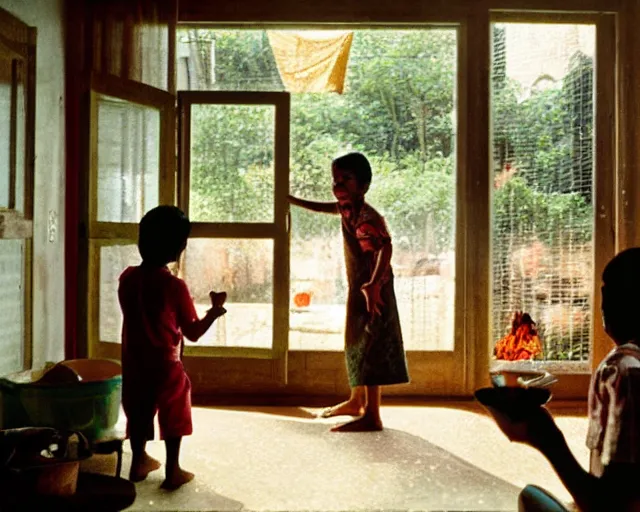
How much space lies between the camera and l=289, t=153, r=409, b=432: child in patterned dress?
4.50 m

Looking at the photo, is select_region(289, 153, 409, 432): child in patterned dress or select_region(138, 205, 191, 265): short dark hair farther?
select_region(289, 153, 409, 432): child in patterned dress

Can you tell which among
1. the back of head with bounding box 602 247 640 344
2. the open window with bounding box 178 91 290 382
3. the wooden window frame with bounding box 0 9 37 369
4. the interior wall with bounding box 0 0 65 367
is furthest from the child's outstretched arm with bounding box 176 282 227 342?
the back of head with bounding box 602 247 640 344

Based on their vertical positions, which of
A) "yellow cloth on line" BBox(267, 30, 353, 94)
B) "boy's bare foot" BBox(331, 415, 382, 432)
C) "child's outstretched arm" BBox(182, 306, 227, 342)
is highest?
"yellow cloth on line" BBox(267, 30, 353, 94)

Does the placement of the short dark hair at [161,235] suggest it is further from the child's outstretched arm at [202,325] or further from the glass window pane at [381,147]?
the glass window pane at [381,147]

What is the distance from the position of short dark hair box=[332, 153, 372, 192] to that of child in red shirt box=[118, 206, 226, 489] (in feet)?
4.37

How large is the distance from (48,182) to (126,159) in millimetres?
504

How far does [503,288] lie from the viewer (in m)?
5.39

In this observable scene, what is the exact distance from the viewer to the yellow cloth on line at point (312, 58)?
5.41 m

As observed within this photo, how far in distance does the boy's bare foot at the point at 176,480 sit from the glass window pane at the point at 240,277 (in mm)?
1833

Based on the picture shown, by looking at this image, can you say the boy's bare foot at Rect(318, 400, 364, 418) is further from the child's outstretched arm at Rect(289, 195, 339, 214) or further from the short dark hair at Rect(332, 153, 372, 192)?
the short dark hair at Rect(332, 153, 372, 192)

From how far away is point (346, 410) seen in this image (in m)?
4.92

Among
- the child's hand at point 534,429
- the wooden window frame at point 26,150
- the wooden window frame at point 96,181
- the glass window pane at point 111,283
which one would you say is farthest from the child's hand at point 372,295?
the child's hand at point 534,429

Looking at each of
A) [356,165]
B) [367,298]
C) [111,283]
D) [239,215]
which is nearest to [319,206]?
[356,165]

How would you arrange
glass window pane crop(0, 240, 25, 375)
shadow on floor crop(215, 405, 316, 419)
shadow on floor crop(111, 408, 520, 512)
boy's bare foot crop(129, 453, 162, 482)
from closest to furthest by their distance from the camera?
shadow on floor crop(111, 408, 520, 512), boy's bare foot crop(129, 453, 162, 482), glass window pane crop(0, 240, 25, 375), shadow on floor crop(215, 405, 316, 419)
